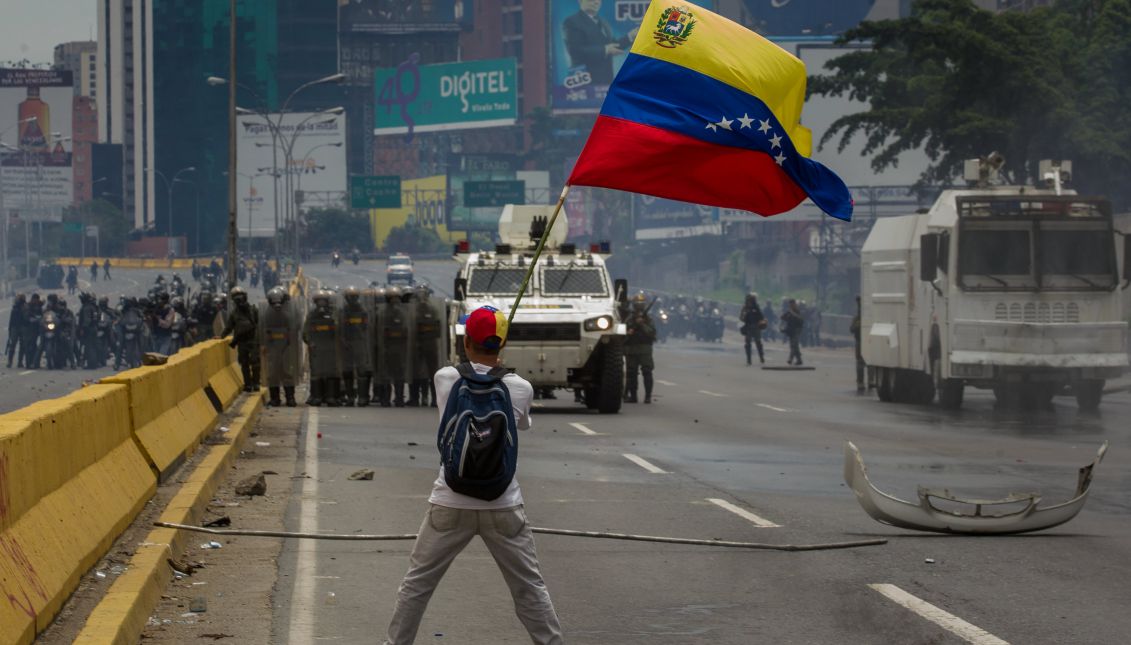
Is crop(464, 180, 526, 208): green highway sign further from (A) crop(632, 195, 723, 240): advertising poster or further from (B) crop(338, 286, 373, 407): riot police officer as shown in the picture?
(B) crop(338, 286, 373, 407): riot police officer

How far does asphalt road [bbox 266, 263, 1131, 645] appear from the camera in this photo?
8906 mm

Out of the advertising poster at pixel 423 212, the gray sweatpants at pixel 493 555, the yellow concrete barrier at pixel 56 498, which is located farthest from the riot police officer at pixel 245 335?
the advertising poster at pixel 423 212

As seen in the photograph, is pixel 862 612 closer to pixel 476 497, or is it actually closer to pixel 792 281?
pixel 476 497

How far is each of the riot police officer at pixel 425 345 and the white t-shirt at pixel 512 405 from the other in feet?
67.1

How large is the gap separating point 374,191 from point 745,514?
11004cm

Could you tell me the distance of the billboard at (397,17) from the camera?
181 m

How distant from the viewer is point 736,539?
12.0m

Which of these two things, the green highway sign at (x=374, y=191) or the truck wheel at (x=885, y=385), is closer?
the truck wheel at (x=885, y=385)

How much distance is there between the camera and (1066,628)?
8.70m

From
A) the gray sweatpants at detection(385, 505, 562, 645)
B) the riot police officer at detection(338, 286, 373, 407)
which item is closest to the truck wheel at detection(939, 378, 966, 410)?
the riot police officer at detection(338, 286, 373, 407)

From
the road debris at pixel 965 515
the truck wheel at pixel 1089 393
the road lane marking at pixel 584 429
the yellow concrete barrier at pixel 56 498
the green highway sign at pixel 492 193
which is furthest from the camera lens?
the green highway sign at pixel 492 193

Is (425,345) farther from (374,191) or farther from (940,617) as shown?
(374,191)

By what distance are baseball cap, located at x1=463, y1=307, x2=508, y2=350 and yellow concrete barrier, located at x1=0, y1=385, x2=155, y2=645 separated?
210cm

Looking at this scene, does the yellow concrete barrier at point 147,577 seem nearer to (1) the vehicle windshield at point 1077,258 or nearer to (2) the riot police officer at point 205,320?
(1) the vehicle windshield at point 1077,258
